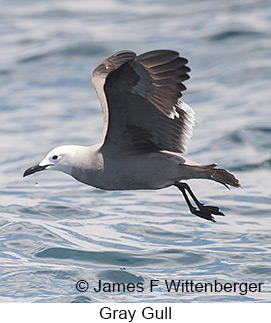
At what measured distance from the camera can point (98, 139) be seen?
15.6 m

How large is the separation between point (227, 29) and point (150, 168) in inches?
482

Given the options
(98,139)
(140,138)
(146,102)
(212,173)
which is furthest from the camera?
(98,139)

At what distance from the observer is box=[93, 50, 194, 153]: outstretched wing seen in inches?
285

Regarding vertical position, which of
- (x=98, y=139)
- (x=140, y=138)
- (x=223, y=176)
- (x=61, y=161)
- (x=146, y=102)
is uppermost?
(x=98, y=139)

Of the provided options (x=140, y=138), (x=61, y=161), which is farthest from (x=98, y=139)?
(x=140, y=138)

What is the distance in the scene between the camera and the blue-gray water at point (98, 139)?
10102mm

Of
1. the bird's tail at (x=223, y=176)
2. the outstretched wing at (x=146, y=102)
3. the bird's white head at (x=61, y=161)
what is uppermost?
the outstretched wing at (x=146, y=102)

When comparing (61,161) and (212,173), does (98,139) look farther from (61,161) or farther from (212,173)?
(212,173)

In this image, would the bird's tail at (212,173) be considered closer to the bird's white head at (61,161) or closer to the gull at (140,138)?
the gull at (140,138)

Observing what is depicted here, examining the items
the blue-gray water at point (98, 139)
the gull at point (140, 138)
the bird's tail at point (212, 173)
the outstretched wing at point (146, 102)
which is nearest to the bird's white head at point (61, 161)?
the gull at point (140, 138)

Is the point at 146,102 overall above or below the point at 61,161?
above

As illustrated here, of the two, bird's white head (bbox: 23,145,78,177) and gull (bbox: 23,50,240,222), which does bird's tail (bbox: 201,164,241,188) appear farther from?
bird's white head (bbox: 23,145,78,177)

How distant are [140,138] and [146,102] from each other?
0.41 meters

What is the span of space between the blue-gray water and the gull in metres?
1.92
